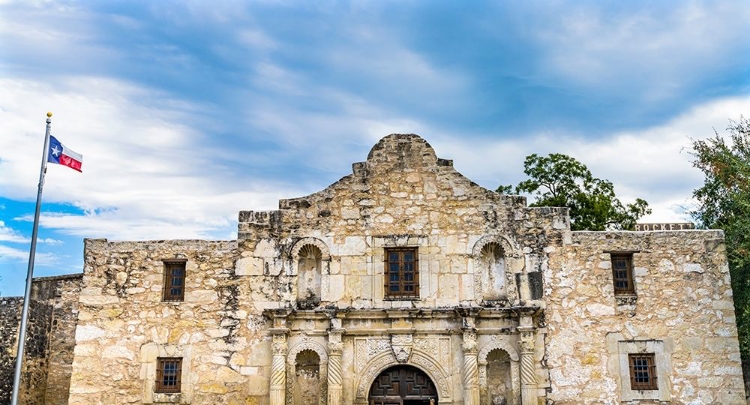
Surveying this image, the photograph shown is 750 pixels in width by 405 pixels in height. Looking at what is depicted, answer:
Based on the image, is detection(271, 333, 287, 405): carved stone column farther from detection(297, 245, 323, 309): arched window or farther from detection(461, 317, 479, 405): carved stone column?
detection(461, 317, 479, 405): carved stone column

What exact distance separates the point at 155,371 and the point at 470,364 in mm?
7292

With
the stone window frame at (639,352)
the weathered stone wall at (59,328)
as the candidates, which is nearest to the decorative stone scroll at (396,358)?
the stone window frame at (639,352)

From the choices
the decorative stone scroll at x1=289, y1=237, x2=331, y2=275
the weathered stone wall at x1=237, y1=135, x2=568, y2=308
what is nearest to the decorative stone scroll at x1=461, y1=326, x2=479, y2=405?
the weathered stone wall at x1=237, y1=135, x2=568, y2=308

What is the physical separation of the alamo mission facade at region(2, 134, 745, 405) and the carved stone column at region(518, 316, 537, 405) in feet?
0.10

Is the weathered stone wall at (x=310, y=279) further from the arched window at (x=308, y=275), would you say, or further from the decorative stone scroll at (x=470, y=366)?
the decorative stone scroll at (x=470, y=366)

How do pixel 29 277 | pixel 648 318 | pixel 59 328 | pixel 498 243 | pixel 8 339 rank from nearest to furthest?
pixel 29 277
pixel 648 318
pixel 498 243
pixel 8 339
pixel 59 328

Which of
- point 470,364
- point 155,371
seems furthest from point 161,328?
point 470,364

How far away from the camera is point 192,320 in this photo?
15516 millimetres

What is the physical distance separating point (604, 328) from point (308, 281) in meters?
6.92

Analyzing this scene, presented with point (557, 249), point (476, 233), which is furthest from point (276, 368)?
point (557, 249)

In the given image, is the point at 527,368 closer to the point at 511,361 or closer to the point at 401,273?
the point at 511,361

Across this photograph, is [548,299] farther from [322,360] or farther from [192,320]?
[192,320]

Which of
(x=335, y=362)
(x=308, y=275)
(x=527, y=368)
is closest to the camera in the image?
(x=527, y=368)

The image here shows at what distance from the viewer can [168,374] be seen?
15414 millimetres
